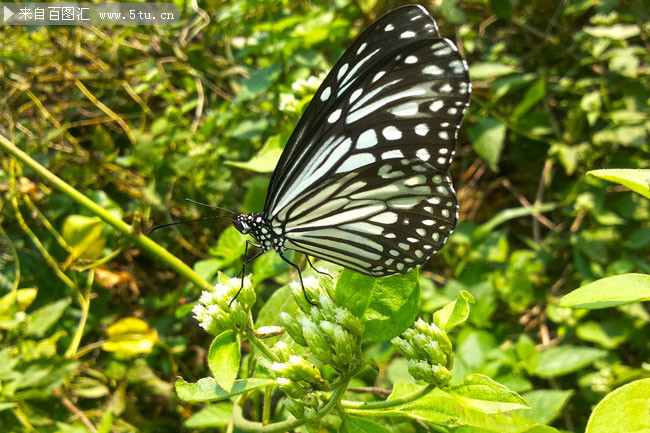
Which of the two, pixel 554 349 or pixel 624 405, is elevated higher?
pixel 624 405

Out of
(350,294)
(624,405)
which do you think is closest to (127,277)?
(350,294)

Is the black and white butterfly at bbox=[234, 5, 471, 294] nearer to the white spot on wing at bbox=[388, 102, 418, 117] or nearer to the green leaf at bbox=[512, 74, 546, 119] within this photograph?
the white spot on wing at bbox=[388, 102, 418, 117]

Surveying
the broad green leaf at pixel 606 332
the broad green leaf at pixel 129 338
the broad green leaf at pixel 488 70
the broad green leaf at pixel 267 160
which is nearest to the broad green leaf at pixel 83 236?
the broad green leaf at pixel 129 338

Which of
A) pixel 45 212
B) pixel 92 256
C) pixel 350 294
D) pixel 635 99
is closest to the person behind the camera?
pixel 350 294

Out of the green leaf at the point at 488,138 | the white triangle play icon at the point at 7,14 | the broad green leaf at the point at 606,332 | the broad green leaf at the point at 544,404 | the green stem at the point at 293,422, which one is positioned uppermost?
the white triangle play icon at the point at 7,14

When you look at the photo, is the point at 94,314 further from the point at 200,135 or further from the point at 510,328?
the point at 510,328

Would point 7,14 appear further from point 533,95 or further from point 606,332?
point 606,332

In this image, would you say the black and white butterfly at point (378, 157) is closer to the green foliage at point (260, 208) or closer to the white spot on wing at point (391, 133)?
the white spot on wing at point (391, 133)
